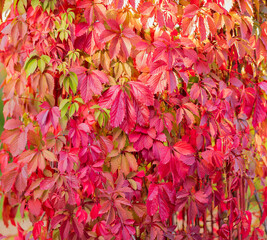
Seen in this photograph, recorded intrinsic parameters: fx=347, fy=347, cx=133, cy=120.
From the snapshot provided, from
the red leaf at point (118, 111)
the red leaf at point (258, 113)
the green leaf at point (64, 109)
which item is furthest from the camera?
the red leaf at point (258, 113)

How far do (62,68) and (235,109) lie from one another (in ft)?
2.41

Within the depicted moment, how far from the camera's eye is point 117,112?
43.9 inches

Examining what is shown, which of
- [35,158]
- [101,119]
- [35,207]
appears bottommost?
[35,207]

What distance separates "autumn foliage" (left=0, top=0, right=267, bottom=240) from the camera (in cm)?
118

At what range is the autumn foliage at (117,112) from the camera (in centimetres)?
118

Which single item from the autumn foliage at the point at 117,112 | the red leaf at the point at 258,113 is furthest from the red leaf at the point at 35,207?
the red leaf at the point at 258,113

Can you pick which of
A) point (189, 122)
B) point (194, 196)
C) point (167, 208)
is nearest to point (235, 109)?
point (189, 122)

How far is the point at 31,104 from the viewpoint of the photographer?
4.38 feet

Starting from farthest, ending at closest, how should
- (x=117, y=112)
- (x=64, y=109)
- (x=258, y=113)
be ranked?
1. (x=258, y=113)
2. (x=64, y=109)
3. (x=117, y=112)

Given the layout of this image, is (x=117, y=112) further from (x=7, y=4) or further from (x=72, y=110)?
(x=7, y=4)

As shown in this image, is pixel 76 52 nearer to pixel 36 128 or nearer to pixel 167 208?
pixel 36 128

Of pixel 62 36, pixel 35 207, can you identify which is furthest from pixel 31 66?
pixel 35 207

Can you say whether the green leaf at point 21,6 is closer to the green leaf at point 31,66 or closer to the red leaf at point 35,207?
the green leaf at point 31,66

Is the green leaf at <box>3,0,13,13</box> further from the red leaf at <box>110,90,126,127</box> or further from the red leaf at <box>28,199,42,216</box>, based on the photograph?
the red leaf at <box>28,199,42,216</box>
